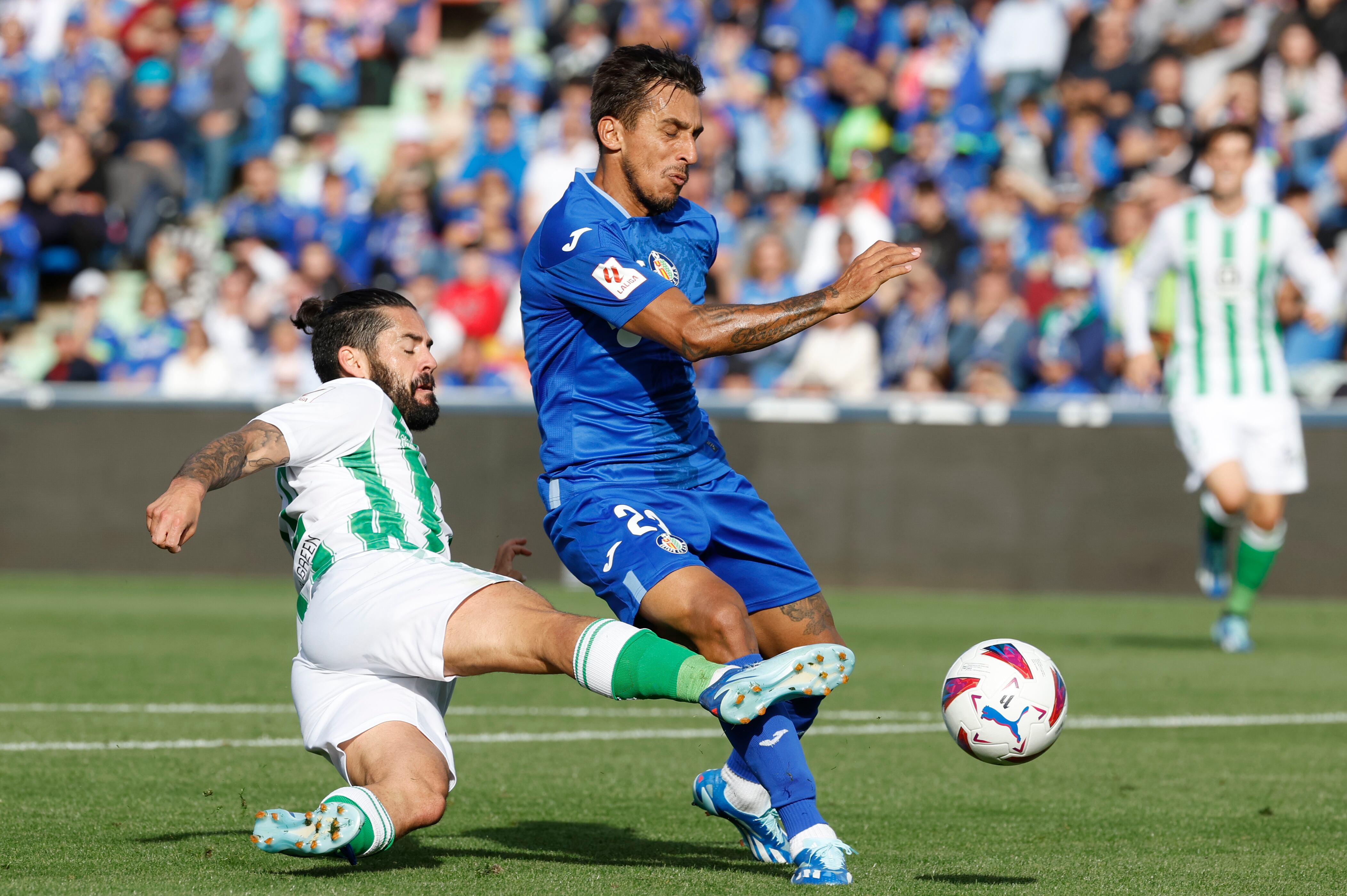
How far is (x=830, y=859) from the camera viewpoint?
156 inches

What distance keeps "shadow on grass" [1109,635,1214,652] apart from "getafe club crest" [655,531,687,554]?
236 inches

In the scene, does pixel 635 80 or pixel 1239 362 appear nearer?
pixel 635 80

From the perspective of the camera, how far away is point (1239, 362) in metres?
9.62

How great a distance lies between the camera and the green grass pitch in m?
4.11

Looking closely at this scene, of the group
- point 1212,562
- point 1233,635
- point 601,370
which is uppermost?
point 601,370

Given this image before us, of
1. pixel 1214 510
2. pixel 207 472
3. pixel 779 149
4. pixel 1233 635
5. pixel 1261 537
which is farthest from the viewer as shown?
pixel 779 149

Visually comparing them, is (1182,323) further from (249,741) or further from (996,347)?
(249,741)

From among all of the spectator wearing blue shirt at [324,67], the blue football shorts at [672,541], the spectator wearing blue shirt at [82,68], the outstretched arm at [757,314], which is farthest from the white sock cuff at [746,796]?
the spectator wearing blue shirt at [82,68]

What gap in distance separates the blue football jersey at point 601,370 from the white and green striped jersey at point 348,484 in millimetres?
394

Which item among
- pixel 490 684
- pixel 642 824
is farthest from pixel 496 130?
pixel 642 824

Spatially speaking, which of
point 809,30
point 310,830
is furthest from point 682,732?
point 809,30

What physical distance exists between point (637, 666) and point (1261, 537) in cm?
678

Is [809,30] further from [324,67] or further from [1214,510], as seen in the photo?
[1214,510]

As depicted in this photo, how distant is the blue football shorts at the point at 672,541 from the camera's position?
4.31m
